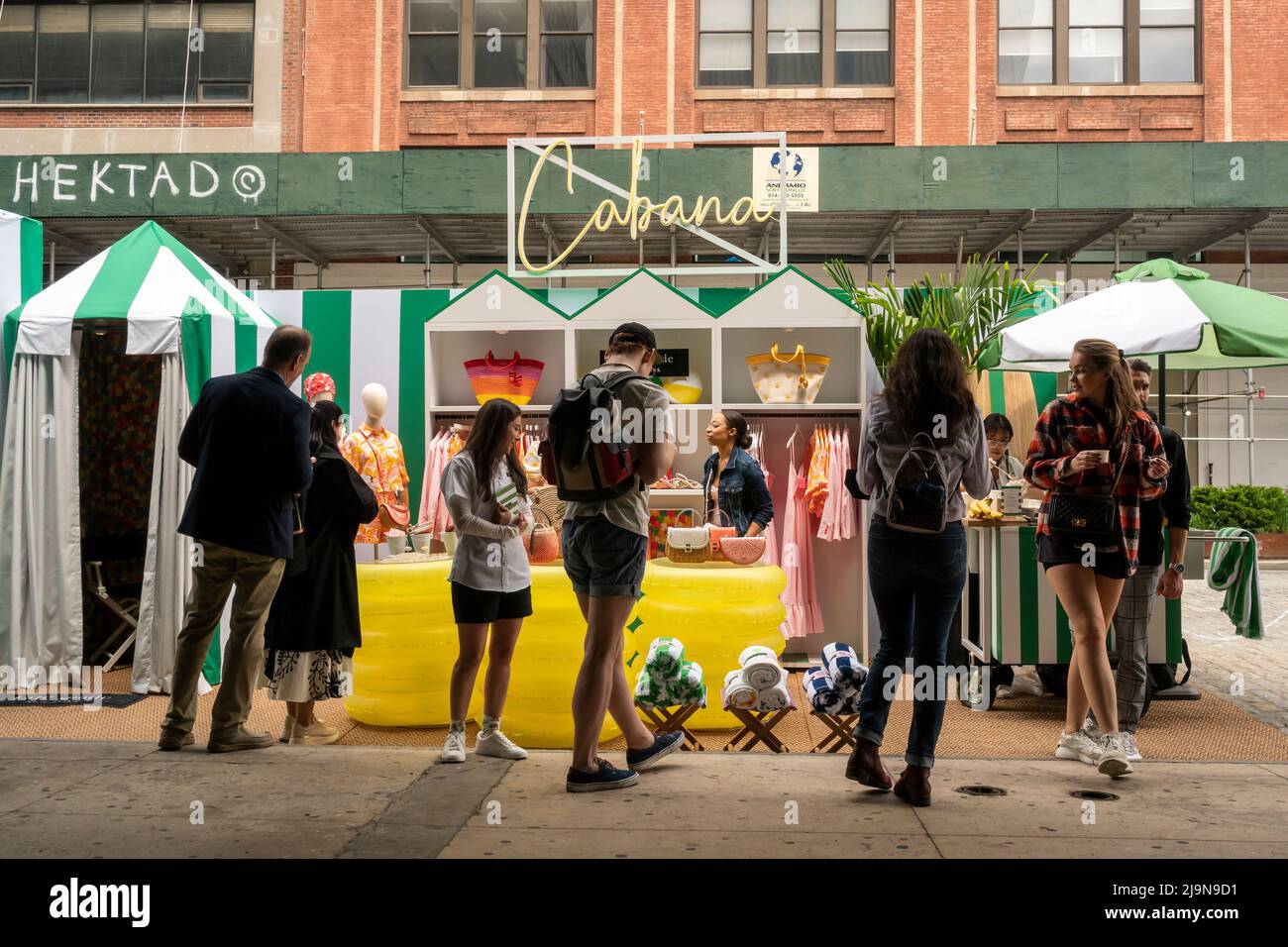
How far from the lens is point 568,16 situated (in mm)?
18625

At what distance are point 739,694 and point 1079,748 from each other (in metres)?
1.52

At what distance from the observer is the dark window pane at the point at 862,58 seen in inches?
718

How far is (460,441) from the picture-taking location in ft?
27.7

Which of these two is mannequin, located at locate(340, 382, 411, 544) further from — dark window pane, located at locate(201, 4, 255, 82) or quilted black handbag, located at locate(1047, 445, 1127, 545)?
dark window pane, located at locate(201, 4, 255, 82)

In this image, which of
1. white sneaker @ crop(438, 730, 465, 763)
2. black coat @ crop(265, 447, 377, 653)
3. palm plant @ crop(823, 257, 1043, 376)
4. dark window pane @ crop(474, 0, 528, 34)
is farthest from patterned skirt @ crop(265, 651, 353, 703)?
dark window pane @ crop(474, 0, 528, 34)

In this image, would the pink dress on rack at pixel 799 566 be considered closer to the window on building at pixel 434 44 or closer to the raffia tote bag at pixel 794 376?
the raffia tote bag at pixel 794 376

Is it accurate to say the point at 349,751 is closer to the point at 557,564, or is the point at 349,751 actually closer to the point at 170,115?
the point at 557,564

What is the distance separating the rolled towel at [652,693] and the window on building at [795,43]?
48.8 ft

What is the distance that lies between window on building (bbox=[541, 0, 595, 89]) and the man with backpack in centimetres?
1542

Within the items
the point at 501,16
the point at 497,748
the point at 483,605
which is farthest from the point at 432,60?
the point at 497,748

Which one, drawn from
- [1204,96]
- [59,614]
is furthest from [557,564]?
[1204,96]

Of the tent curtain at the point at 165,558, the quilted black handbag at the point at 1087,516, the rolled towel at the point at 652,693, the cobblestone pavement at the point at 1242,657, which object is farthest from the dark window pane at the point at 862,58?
the rolled towel at the point at 652,693

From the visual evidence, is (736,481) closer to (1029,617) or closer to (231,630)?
(1029,617)

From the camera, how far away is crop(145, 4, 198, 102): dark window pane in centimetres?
1920
